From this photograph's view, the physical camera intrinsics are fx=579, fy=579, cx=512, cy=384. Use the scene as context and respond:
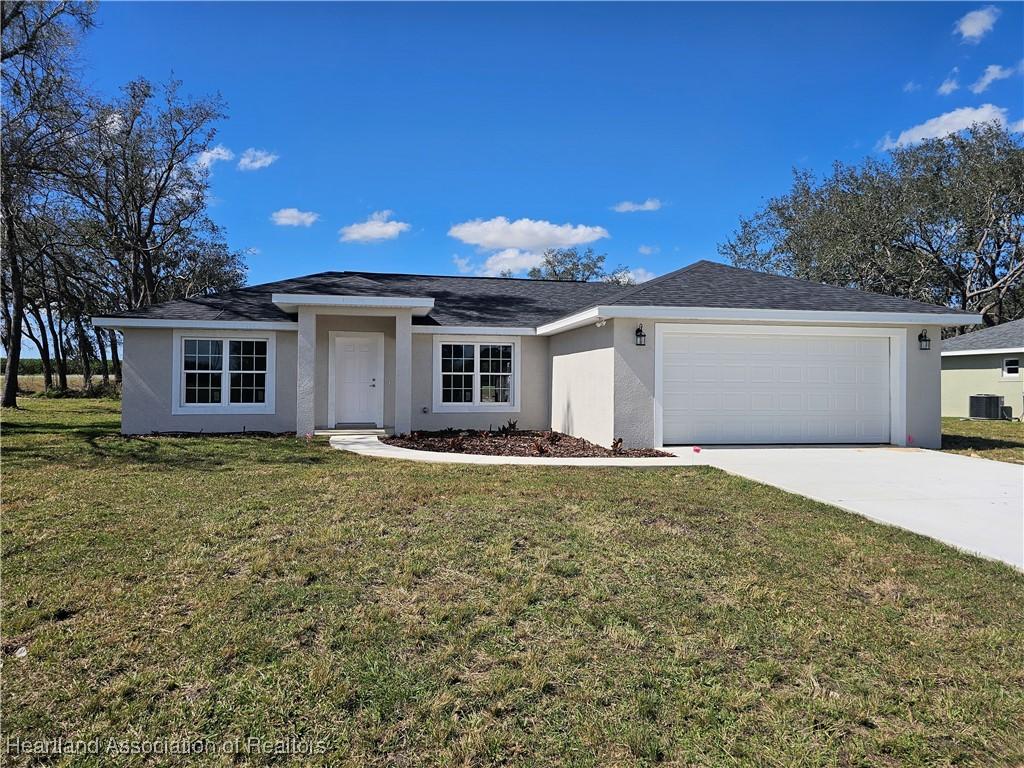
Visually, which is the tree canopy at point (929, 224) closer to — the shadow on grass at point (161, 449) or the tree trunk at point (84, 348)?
the shadow on grass at point (161, 449)

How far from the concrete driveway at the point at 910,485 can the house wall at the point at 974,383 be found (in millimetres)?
12667

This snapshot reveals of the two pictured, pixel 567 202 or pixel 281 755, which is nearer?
pixel 281 755

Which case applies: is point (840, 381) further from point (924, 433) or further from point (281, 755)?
point (281, 755)

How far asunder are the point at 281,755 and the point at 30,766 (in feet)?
3.29

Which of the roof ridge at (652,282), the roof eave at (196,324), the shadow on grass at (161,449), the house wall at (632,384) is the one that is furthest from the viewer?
the roof eave at (196,324)

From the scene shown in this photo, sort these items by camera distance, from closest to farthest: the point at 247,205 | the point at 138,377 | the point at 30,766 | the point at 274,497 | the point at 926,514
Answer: the point at 30,766 < the point at 926,514 < the point at 274,497 < the point at 138,377 < the point at 247,205

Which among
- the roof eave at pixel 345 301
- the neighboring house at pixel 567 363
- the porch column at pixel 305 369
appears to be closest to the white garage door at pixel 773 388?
the neighboring house at pixel 567 363

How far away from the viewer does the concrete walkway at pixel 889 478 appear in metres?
Result: 5.65

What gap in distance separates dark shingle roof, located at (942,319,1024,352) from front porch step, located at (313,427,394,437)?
2083cm

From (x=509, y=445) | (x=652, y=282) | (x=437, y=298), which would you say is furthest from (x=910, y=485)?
(x=437, y=298)

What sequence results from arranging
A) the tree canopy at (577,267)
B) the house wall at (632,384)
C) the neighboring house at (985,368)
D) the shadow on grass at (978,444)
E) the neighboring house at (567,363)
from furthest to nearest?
the tree canopy at (577,267) → the neighboring house at (985,368) → the shadow on grass at (978,444) → the neighboring house at (567,363) → the house wall at (632,384)

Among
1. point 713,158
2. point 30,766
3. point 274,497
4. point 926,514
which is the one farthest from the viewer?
point 713,158

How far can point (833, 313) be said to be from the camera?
11.1 metres

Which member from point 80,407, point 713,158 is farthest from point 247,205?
point 713,158
